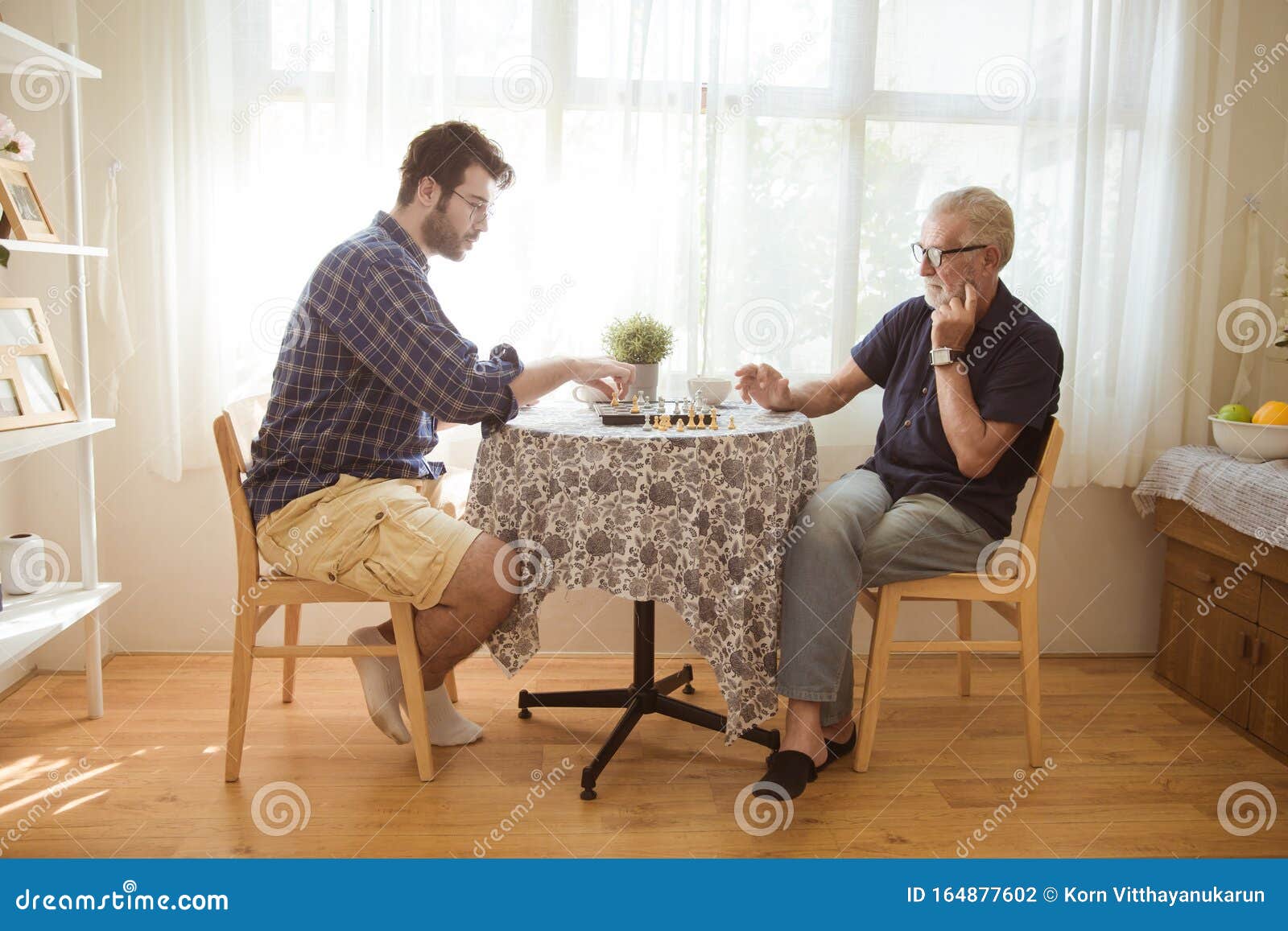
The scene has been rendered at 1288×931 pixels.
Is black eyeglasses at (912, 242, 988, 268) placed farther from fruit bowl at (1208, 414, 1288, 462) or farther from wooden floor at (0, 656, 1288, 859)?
wooden floor at (0, 656, 1288, 859)

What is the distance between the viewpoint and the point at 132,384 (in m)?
2.98

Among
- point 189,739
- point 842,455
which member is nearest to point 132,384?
point 189,739

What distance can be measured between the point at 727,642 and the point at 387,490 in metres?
0.80

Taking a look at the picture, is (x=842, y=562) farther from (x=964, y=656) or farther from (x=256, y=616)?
(x=256, y=616)

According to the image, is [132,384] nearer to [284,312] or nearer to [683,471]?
[284,312]

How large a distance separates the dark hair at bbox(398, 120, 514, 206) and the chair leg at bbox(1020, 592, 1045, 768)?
5.35 ft

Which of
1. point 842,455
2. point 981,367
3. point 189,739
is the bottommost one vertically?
point 189,739

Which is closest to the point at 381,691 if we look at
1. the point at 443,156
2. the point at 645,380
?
the point at 645,380

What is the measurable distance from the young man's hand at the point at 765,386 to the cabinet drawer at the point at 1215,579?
127 cm

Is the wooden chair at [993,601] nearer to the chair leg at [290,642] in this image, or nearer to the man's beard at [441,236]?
the man's beard at [441,236]

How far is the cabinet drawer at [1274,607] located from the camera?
99.3 inches

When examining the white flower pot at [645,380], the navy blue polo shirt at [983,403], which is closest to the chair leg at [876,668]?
the navy blue polo shirt at [983,403]

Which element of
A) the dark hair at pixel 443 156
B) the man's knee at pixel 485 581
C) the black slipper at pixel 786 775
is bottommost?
the black slipper at pixel 786 775

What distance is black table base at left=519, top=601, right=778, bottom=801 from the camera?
2.42m
